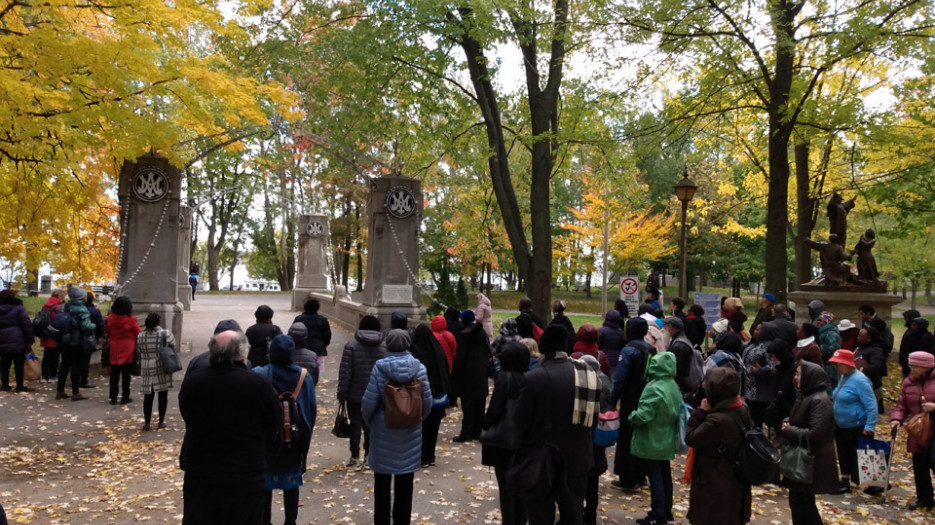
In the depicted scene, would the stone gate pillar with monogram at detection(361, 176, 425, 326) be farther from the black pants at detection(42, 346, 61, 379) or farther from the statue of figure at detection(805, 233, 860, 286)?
the statue of figure at detection(805, 233, 860, 286)

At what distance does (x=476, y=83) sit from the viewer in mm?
14281

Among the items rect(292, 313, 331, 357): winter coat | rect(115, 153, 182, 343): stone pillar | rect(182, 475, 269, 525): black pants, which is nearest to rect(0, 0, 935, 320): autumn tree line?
rect(115, 153, 182, 343): stone pillar

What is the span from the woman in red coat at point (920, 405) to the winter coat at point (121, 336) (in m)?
9.98

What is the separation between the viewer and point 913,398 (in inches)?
262

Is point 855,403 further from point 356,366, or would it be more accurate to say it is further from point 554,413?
point 356,366

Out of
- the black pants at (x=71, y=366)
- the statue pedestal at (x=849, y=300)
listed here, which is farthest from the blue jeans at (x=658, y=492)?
the statue pedestal at (x=849, y=300)

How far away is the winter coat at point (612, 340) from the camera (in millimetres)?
8406

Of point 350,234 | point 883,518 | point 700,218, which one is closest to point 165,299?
point 883,518

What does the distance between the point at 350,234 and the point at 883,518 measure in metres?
33.8

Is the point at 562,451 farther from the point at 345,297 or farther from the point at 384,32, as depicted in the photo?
the point at 345,297

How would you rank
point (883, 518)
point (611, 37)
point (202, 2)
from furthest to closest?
point (611, 37), point (202, 2), point (883, 518)

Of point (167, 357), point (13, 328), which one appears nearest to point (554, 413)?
point (167, 357)

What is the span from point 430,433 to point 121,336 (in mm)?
5474

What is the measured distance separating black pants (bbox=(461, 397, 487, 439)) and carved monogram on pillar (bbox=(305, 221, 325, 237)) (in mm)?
18469
